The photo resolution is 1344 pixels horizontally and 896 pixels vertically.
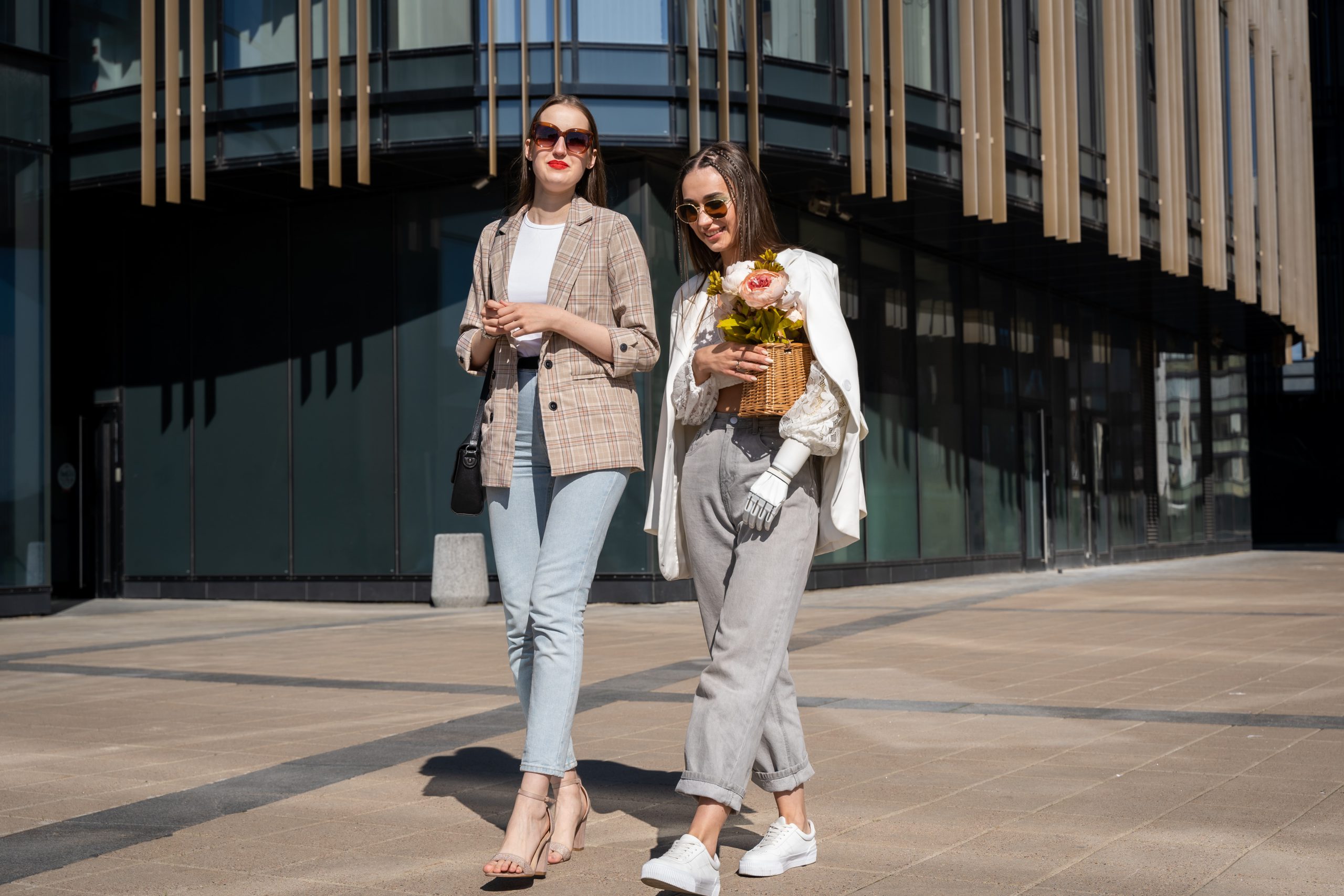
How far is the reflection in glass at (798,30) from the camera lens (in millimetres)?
16297

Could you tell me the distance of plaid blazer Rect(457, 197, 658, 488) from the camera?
4.01m

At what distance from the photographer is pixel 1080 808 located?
460 centimetres

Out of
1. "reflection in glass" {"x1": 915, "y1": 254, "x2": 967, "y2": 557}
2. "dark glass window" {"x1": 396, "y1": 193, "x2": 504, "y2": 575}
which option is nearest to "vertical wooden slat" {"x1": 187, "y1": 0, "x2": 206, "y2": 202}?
"dark glass window" {"x1": 396, "y1": 193, "x2": 504, "y2": 575}

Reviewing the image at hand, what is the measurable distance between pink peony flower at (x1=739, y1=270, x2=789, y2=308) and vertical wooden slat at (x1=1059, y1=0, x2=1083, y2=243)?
1600 cm

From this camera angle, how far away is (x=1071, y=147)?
1909 cm

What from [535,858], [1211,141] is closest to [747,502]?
[535,858]

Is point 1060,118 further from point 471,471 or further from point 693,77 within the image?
point 471,471

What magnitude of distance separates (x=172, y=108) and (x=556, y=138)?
13091 millimetres

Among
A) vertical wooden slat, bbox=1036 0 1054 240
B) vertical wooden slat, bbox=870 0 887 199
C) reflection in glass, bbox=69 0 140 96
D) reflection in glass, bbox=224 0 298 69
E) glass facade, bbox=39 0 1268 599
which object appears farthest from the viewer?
vertical wooden slat, bbox=1036 0 1054 240

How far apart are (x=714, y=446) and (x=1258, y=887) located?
5.66 feet

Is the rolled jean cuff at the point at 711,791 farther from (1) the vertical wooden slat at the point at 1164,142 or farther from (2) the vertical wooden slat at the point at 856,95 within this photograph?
(1) the vertical wooden slat at the point at 1164,142

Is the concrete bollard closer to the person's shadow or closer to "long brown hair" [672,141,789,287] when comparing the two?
the person's shadow

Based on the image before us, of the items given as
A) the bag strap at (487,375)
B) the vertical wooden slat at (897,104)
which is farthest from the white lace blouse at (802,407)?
the vertical wooden slat at (897,104)

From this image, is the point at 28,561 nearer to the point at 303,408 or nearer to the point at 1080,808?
the point at 303,408
